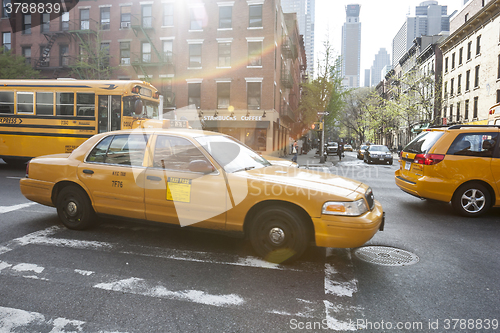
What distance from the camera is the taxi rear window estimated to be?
7.17 meters

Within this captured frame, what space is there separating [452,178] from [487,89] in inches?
1222

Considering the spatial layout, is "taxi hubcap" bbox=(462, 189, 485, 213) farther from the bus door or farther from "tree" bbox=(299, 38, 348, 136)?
"tree" bbox=(299, 38, 348, 136)

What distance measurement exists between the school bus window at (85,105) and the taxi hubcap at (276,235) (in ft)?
33.2

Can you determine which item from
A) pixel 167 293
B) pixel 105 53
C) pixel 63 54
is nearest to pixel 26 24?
pixel 63 54

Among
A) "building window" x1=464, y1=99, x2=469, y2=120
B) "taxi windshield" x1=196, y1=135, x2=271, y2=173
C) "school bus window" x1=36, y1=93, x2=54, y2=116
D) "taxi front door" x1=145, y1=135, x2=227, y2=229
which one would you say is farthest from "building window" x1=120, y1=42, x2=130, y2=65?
"building window" x1=464, y1=99, x2=469, y2=120

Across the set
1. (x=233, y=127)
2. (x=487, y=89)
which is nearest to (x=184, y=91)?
(x=233, y=127)

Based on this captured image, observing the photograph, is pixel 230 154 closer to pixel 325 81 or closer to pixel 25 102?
pixel 25 102

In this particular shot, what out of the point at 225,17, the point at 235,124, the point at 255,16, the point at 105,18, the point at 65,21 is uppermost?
the point at 105,18

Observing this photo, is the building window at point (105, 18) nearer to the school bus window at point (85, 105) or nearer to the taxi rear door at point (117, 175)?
the school bus window at point (85, 105)

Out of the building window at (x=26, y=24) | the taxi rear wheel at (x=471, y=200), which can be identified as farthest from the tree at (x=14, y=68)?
the taxi rear wheel at (x=471, y=200)

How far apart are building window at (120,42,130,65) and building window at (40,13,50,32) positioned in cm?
901

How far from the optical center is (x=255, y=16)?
100 ft

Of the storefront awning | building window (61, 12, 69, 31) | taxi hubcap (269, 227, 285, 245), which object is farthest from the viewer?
building window (61, 12, 69, 31)

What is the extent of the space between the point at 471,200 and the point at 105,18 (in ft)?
121
